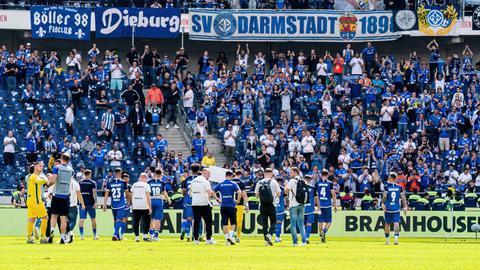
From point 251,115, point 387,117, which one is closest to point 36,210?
point 251,115

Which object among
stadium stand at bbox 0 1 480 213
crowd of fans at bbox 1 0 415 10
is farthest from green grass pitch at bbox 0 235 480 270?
crowd of fans at bbox 1 0 415 10

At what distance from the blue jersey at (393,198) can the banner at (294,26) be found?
69.8 feet

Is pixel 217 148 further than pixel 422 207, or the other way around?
pixel 217 148

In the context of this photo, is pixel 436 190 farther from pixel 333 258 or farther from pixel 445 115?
pixel 333 258

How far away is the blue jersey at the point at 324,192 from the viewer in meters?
40.6

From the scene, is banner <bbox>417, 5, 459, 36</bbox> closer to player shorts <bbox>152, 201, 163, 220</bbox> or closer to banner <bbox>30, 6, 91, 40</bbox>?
banner <bbox>30, 6, 91, 40</bbox>

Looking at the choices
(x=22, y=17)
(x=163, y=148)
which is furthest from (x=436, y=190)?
(x=22, y=17)

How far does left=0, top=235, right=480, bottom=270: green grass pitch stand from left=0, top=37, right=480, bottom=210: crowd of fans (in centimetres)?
1467

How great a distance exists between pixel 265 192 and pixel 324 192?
5203mm

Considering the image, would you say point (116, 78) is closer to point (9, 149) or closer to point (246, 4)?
point (9, 149)

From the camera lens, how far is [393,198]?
3916 centimetres

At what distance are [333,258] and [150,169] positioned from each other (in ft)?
65.1

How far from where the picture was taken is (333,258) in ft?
98.2

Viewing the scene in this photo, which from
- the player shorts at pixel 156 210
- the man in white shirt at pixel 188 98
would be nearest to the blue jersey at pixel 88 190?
the player shorts at pixel 156 210
